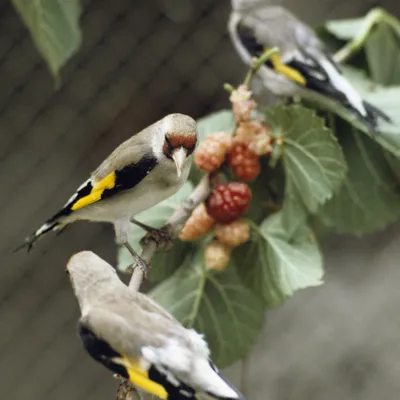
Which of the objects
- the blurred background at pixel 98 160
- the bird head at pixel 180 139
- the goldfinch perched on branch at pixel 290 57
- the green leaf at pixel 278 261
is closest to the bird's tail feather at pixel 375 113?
the goldfinch perched on branch at pixel 290 57

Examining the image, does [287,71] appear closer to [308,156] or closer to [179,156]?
[308,156]

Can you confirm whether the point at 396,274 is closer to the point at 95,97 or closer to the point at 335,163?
the point at 95,97

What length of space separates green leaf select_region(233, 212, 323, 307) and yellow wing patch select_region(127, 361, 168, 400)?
0.59 ft

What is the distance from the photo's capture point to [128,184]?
380 millimetres

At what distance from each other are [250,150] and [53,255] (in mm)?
628

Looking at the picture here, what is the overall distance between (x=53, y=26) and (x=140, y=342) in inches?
10.7

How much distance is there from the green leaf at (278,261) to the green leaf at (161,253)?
50 millimetres

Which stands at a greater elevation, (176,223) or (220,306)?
(176,223)

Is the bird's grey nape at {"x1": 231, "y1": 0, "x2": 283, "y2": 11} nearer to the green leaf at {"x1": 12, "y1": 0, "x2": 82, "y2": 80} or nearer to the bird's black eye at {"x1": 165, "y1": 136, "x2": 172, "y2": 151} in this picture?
the green leaf at {"x1": 12, "y1": 0, "x2": 82, "y2": 80}

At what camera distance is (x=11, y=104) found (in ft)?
3.13

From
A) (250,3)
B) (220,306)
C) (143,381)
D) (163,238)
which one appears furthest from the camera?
(250,3)

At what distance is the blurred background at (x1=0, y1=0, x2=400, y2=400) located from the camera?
3.13 ft

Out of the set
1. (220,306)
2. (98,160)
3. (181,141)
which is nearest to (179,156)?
(181,141)

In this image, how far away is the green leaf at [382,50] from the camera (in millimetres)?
628
